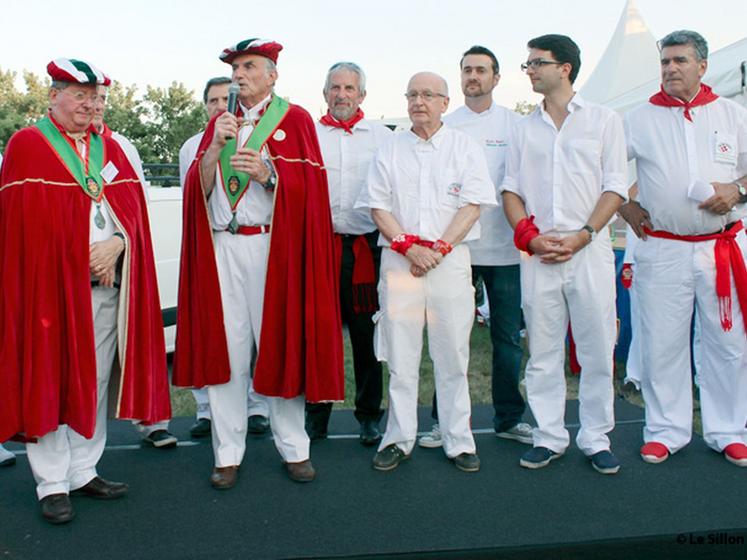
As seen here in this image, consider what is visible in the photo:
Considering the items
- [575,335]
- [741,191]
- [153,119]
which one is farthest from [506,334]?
[153,119]

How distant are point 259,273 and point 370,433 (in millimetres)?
1155

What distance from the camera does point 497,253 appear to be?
12.9 ft

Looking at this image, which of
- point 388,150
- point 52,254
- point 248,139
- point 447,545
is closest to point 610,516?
point 447,545

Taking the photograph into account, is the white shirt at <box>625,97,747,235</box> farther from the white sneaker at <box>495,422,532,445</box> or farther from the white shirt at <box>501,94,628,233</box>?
the white sneaker at <box>495,422,532,445</box>

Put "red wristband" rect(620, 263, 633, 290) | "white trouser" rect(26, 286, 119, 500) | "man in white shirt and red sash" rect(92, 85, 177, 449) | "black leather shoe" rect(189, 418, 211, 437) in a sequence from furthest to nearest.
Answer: "red wristband" rect(620, 263, 633, 290), "black leather shoe" rect(189, 418, 211, 437), "man in white shirt and red sash" rect(92, 85, 177, 449), "white trouser" rect(26, 286, 119, 500)

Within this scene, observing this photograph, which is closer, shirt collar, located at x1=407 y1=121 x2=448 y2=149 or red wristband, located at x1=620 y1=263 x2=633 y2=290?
shirt collar, located at x1=407 y1=121 x2=448 y2=149

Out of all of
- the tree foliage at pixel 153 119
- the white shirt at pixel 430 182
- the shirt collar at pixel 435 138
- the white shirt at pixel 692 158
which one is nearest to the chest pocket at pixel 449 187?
the white shirt at pixel 430 182

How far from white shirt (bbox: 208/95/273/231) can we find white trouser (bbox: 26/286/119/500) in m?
0.58

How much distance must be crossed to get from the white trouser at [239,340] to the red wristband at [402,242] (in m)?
0.59

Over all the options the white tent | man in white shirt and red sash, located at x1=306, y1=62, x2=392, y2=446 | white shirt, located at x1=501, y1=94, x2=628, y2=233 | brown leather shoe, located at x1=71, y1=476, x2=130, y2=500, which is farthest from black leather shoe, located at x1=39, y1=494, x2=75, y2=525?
the white tent

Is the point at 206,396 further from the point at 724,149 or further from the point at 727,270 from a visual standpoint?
the point at 724,149

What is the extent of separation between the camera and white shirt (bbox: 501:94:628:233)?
3.51m

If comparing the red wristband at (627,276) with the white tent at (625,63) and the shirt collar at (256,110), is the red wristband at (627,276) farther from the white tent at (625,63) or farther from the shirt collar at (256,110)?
the white tent at (625,63)

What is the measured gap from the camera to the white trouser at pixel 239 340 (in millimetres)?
3404
